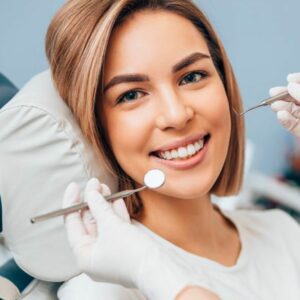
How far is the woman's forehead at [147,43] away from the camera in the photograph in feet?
2.85

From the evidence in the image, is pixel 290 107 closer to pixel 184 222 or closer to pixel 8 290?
pixel 184 222

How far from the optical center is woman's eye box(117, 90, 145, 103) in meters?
0.90

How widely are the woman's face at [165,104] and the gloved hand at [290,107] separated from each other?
110mm

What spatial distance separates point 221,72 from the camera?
1.06 m

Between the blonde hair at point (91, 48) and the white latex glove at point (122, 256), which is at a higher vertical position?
the blonde hair at point (91, 48)

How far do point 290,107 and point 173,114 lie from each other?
285 millimetres

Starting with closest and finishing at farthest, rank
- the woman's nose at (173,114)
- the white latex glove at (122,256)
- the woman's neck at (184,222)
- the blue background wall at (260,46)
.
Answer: the white latex glove at (122,256)
the woman's nose at (173,114)
the woman's neck at (184,222)
the blue background wall at (260,46)

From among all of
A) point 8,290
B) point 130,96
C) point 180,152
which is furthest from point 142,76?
point 8,290

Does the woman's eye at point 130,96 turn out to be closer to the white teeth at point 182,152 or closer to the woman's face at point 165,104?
the woman's face at point 165,104

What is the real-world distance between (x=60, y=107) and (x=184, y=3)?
12.5 inches

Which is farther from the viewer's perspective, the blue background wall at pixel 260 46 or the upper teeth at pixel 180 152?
the blue background wall at pixel 260 46

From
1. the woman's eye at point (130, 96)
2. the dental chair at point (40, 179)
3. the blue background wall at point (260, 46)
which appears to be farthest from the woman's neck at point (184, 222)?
the blue background wall at point (260, 46)

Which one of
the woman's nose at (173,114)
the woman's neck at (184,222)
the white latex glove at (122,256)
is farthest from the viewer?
the woman's neck at (184,222)

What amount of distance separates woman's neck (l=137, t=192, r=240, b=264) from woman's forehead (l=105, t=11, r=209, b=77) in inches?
11.4
